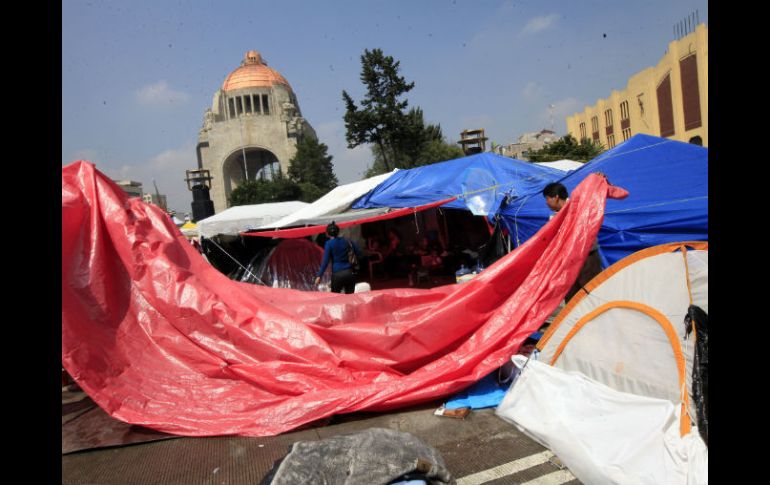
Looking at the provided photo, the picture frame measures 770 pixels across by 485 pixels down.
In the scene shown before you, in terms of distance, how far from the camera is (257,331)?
160 inches

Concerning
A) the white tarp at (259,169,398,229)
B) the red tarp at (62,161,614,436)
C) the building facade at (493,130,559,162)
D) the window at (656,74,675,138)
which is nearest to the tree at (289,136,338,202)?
the building facade at (493,130,559,162)

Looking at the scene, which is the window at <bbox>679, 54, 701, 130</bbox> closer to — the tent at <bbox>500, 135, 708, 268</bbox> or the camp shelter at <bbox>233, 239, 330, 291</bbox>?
the tent at <bbox>500, 135, 708, 268</bbox>

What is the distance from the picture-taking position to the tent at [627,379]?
8.00ft

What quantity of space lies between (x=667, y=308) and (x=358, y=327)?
94.2 inches

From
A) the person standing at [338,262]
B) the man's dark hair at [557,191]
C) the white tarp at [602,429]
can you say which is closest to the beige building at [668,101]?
Answer: the man's dark hair at [557,191]

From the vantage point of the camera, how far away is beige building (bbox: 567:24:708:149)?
85.8 ft

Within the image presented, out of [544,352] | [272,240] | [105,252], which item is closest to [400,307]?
[544,352]

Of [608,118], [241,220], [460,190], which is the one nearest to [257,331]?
[460,190]

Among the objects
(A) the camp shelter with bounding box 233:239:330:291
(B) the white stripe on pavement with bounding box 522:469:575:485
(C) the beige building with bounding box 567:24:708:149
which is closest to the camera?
(B) the white stripe on pavement with bounding box 522:469:575:485

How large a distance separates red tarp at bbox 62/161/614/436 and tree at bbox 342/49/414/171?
23.4 m

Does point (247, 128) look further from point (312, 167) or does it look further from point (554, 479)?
point (554, 479)

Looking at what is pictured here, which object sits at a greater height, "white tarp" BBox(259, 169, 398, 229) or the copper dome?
the copper dome

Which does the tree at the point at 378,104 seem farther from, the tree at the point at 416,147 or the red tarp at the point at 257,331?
the red tarp at the point at 257,331
